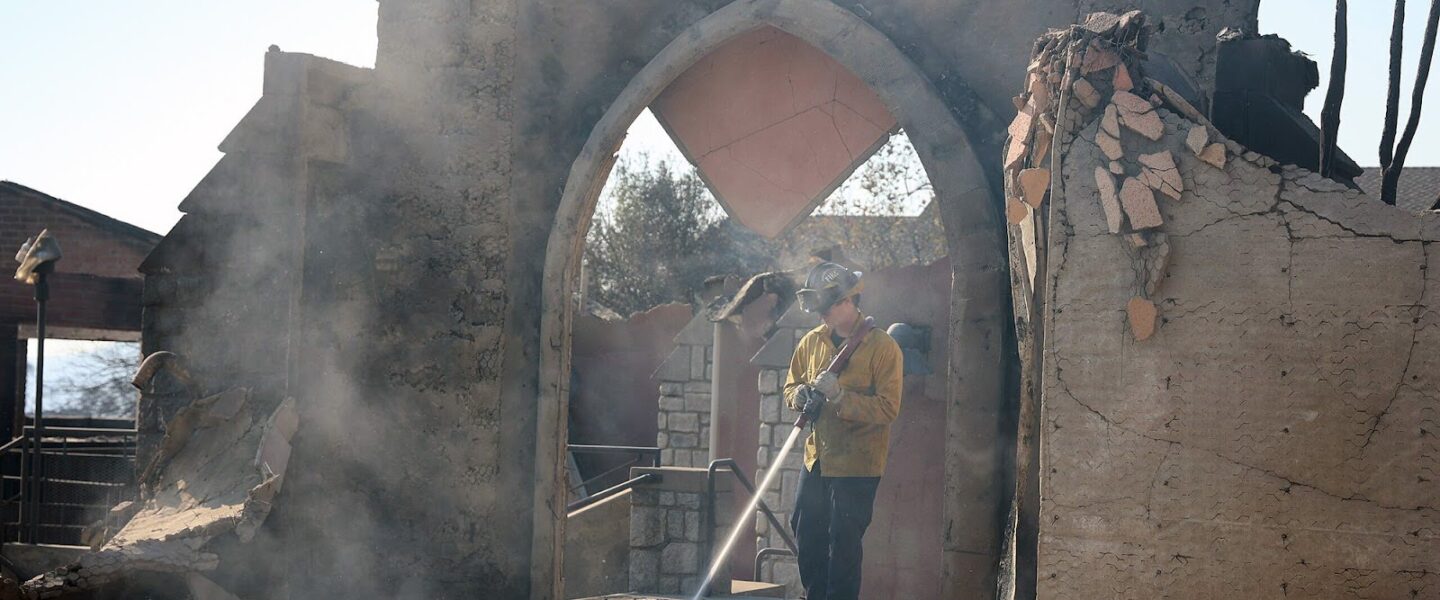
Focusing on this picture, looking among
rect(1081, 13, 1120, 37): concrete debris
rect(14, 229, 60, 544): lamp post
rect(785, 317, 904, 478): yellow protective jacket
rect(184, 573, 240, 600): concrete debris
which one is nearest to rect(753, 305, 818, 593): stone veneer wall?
rect(785, 317, 904, 478): yellow protective jacket

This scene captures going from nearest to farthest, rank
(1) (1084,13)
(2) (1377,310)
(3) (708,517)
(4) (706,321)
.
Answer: (2) (1377,310) → (1) (1084,13) → (3) (708,517) → (4) (706,321)

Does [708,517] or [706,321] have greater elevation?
[706,321]

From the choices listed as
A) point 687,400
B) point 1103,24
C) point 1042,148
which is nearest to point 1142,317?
point 1042,148

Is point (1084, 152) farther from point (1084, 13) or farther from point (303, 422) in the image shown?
point (303, 422)

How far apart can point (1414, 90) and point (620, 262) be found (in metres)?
24.6

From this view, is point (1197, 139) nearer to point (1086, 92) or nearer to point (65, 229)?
point (1086, 92)

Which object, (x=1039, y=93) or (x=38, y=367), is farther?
(x=38, y=367)

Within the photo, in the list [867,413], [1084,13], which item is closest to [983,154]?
[1084,13]

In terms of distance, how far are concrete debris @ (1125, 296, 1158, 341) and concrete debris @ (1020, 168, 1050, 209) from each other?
1.57 ft

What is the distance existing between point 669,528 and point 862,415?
2.69 meters

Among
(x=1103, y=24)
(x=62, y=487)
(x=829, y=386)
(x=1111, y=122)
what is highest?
(x=1103, y=24)

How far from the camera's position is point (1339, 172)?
4551mm

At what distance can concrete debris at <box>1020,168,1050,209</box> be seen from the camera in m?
4.17

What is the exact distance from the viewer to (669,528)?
8.09m
